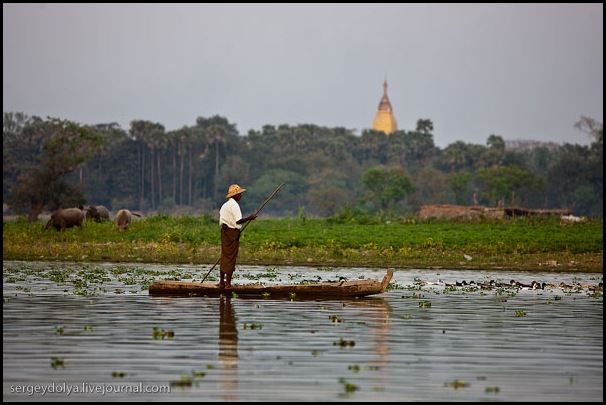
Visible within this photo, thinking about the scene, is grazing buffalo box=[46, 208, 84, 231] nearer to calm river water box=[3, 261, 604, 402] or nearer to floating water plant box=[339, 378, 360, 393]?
calm river water box=[3, 261, 604, 402]

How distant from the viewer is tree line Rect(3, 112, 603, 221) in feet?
376

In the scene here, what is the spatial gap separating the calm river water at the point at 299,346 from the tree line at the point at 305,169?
84588 mm

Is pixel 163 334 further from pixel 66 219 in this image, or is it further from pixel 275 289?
pixel 66 219

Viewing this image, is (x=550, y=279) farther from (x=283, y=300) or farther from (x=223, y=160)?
(x=223, y=160)

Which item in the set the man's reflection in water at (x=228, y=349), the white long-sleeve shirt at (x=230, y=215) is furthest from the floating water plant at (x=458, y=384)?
the white long-sleeve shirt at (x=230, y=215)

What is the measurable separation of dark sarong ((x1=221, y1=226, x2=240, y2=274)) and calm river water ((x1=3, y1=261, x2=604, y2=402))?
663 millimetres

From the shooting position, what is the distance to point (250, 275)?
29781 millimetres

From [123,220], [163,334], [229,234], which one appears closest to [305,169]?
[123,220]

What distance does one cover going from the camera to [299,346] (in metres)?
14.9

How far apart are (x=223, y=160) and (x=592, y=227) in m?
95.6

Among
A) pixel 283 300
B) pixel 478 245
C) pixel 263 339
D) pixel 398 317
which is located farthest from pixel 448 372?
pixel 478 245

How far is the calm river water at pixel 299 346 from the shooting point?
11.6m

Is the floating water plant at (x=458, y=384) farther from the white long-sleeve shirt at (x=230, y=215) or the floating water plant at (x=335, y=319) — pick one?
the white long-sleeve shirt at (x=230, y=215)

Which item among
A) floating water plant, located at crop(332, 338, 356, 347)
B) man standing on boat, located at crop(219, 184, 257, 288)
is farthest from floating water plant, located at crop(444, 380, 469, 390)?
man standing on boat, located at crop(219, 184, 257, 288)
